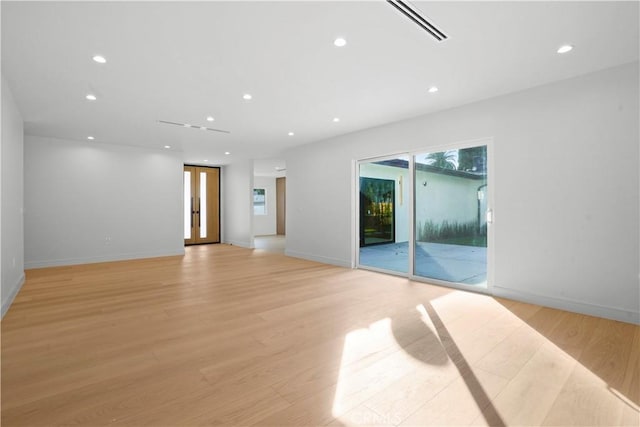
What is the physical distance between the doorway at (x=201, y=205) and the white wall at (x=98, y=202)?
1728mm

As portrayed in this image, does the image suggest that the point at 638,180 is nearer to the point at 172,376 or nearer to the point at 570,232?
the point at 570,232

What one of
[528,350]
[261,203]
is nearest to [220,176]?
[261,203]

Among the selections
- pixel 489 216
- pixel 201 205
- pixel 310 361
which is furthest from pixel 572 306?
pixel 201 205

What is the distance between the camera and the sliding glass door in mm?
4406

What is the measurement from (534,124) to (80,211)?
8529 mm

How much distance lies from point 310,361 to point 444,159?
374 cm

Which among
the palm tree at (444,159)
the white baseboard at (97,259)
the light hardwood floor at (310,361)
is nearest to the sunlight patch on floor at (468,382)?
the light hardwood floor at (310,361)

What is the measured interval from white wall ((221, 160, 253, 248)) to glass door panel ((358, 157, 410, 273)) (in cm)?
442

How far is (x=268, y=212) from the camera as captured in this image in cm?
1320

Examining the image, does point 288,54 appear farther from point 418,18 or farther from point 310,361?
point 310,361

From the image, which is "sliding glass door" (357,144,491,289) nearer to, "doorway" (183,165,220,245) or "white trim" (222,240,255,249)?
"white trim" (222,240,255,249)

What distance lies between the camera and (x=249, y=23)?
8.25 feet

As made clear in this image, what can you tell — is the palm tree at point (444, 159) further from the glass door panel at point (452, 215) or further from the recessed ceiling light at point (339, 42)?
the recessed ceiling light at point (339, 42)

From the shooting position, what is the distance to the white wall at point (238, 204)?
31.0ft
